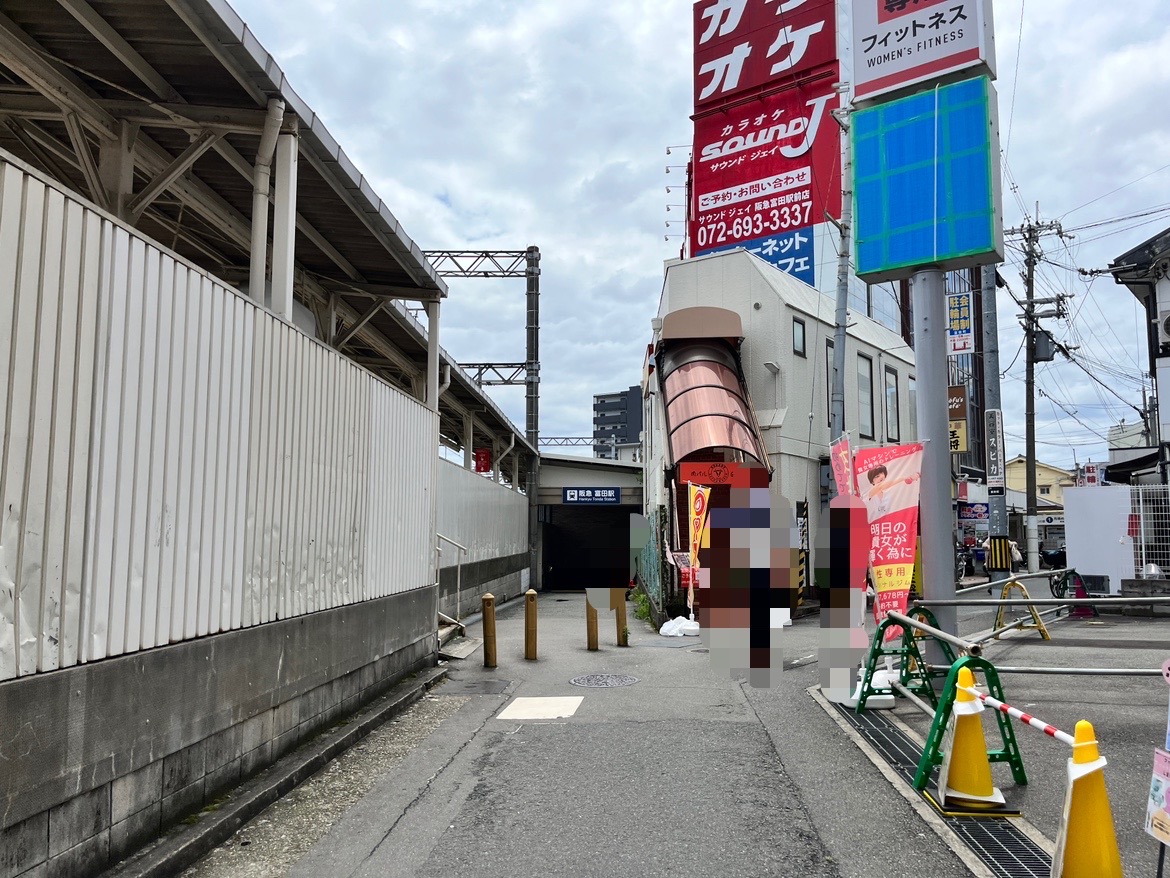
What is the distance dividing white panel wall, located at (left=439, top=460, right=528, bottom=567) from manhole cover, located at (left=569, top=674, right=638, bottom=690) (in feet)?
20.0

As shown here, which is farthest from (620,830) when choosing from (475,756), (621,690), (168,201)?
(168,201)

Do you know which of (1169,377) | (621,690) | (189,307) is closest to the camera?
(189,307)

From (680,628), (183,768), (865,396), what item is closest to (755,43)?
(865,396)

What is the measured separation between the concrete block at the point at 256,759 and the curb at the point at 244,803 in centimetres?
5

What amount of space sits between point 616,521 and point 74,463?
33384mm

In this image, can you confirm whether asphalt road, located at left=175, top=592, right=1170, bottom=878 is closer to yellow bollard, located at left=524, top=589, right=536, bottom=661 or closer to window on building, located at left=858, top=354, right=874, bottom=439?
yellow bollard, located at left=524, top=589, right=536, bottom=661

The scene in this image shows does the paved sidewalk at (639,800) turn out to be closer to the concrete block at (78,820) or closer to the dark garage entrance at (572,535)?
the concrete block at (78,820)

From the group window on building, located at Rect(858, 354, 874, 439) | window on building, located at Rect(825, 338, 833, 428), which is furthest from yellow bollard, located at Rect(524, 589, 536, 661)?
window on building, located at Rect(858, 354, 874, 439)

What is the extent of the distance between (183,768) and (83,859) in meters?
0.99

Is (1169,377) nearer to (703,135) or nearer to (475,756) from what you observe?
(703,135)

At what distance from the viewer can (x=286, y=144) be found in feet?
22.6

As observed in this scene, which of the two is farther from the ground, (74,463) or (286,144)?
(286,144)

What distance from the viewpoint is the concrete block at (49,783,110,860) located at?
13.0 feet

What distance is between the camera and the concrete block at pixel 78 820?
397cm
